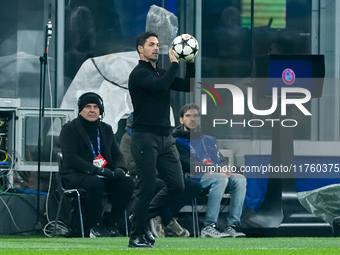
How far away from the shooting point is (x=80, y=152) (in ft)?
34.4

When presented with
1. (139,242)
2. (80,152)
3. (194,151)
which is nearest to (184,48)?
(139,242)

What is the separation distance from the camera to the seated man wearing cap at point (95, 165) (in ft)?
33.3

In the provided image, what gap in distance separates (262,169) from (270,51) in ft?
6.72

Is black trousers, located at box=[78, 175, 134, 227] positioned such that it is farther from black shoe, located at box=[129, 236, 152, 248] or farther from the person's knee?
black shoe, located at box=[129, 236, 152, 248]

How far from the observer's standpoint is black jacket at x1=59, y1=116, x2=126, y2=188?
407 inches

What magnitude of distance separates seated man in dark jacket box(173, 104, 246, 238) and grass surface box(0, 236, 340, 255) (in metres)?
1.13

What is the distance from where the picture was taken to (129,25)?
12688mm

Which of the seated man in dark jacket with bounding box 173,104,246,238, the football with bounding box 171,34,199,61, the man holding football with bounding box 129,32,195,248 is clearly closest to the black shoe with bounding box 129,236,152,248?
the man holding football with bounding box 129,32,195,248

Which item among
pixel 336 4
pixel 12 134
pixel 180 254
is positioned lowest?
pixel 180 254

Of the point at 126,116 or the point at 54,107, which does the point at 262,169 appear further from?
the point at 54,107

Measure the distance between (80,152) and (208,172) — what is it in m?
1.61

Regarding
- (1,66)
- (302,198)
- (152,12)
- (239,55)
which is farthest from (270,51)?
(1,66)

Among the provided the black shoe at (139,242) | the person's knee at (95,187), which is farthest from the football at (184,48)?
the person's knee at (95,187)

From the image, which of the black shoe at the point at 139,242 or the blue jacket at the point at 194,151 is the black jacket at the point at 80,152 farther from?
the black shoe at the point at 139,242
